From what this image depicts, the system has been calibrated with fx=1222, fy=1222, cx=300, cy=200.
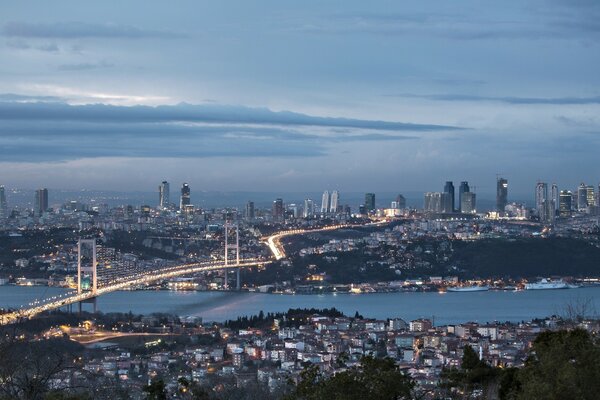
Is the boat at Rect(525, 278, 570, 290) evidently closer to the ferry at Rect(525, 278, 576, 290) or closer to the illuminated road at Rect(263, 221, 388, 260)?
the ferry at Rect(525, 278, 576, 290)

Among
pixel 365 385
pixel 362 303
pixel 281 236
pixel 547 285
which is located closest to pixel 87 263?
pixel 362 303

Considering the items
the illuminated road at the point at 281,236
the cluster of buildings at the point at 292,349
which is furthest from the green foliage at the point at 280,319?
the illuminated road at the point at 281,236

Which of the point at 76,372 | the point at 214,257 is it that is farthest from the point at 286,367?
the point at 214,257

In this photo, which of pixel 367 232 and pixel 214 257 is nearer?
pixel 214 257

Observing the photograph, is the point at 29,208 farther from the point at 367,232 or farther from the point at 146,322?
Result: the point at 146,322

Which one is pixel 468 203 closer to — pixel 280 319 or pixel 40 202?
pixel 40 202

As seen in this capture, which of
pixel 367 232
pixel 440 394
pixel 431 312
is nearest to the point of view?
pixel 440 394

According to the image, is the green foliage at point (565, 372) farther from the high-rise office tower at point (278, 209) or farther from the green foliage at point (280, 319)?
the high-rise office tower at point (278, 209)
